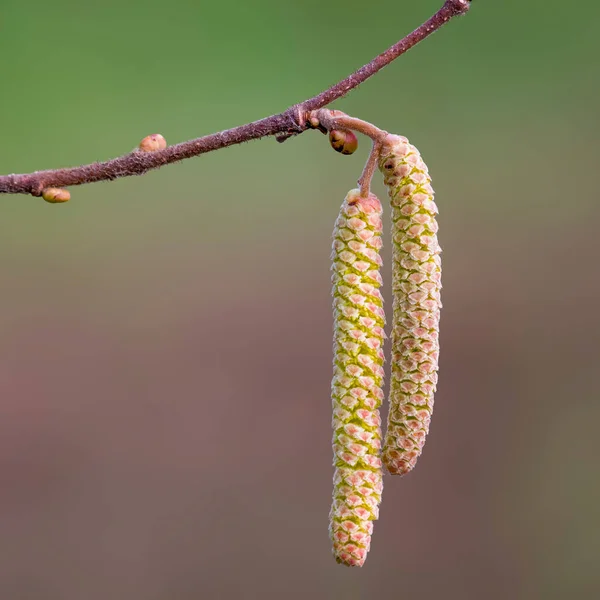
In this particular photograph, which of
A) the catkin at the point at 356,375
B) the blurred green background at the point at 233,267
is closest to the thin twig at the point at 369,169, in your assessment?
the catkin at the point at 356,375

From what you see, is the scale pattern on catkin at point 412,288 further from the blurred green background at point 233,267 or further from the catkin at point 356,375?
the blurred green background at point 233,267

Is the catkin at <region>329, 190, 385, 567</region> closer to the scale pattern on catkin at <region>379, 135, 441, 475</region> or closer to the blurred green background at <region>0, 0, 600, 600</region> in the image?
the scale pattern on catkin at <region>379, 135, 441, 475</region>

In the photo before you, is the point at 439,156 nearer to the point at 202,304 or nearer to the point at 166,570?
the point at 202,304

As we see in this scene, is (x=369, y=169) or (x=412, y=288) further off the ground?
(x=369, y=169)

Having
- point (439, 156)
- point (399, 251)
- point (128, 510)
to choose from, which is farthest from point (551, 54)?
point (399, 251)

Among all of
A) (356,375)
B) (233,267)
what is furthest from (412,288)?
(233,267)

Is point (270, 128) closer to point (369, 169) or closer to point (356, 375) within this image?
point (369, 169)

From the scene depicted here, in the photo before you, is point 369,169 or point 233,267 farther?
point 233,267

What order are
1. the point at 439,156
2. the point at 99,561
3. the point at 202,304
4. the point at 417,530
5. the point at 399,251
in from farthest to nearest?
the point at 439,156 < the point at 202,304 < the point at 417,530 < the point at 99,561 < the point at 399,251
